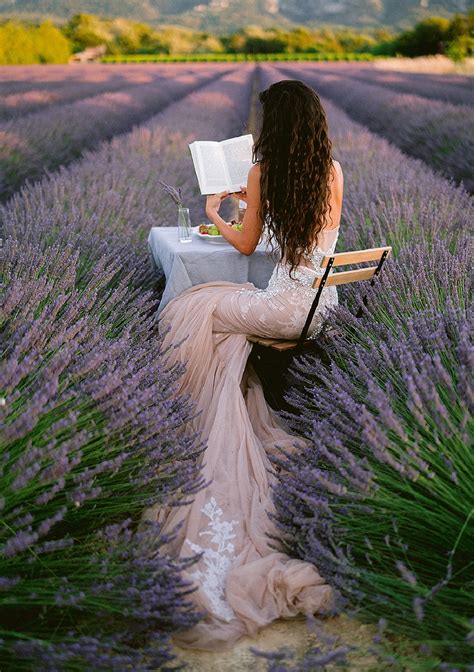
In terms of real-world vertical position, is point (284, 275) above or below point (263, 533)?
above

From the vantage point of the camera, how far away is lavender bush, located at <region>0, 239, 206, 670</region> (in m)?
1.17

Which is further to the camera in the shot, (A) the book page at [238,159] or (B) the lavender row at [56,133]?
(B) the lavender row at [56,133]

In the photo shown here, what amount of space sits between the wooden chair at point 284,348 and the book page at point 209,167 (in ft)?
1.96

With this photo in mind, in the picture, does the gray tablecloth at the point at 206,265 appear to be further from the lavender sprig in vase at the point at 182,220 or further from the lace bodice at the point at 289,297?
the lace bodice at the point at 289,297

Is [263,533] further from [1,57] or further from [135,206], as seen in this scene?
[1,57]

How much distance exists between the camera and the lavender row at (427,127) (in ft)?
19.7

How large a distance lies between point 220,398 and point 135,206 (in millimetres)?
2017

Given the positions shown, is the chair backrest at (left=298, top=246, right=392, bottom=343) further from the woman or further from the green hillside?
the green hillside

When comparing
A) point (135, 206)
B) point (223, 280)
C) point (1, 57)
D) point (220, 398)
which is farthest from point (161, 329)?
point (1, 57)

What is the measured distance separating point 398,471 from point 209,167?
1.64m

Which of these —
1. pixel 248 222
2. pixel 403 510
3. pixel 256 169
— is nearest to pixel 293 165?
pixel 256 169

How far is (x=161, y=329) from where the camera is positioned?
237cm

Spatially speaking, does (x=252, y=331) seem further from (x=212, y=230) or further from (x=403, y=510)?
(x=403, y=510)

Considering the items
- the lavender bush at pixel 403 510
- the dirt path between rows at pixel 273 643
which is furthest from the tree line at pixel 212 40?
the dirt path between rows at pixel 273 643
